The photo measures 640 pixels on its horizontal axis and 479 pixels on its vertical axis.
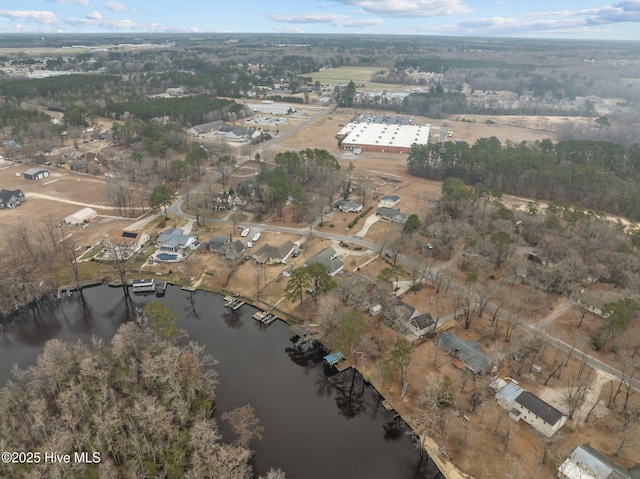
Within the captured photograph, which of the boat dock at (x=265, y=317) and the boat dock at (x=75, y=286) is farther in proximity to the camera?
the boat dock at (x=75, y=286)

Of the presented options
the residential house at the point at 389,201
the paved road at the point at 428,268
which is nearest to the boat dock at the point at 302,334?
the paved road at the point at 428,268

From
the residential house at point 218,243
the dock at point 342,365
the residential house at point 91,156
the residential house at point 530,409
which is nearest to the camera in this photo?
the residential house at point 530,409

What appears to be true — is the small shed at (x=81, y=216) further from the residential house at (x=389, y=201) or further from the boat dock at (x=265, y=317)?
the residential house at (x=389, y=201)

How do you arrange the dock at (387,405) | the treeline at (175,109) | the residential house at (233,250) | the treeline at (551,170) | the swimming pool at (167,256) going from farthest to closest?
the treeline at (175,109) < the treeline at (551,170) < the swimming pool at (167,256) < the residential house at (233,250) < the dock at (387,405)

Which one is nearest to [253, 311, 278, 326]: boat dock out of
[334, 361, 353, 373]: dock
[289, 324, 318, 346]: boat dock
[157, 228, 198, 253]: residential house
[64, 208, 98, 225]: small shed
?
[289, 324, 318, 346]: boat dock

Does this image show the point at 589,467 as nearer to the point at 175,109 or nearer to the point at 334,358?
the point at 334,358

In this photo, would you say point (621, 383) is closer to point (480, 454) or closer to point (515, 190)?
point (480, 454)

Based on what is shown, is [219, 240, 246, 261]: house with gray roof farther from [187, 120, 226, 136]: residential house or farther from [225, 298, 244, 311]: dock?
[187, 120, 226, 136]: residential house
